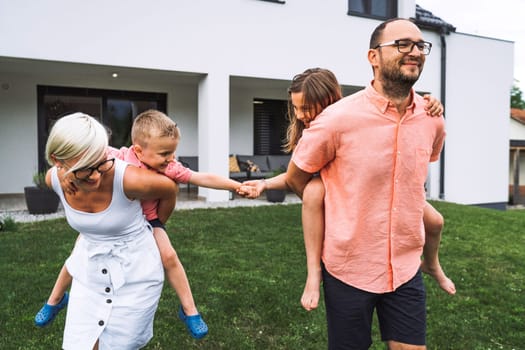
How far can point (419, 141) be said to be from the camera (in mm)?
2010

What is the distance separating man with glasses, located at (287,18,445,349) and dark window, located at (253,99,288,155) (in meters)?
12.0

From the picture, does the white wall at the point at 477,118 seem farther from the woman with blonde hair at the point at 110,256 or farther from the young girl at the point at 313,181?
the woman with blonde hair at the point at 110,256

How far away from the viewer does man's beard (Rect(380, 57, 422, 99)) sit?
189 cm

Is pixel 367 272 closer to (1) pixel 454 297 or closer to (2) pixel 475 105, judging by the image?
(1) pixel 454 297

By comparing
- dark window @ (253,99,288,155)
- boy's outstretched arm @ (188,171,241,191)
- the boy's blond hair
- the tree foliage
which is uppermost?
the tree foliage

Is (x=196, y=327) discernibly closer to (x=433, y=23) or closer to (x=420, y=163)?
(x=420, y=163)

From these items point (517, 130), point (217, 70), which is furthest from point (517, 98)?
point (217, 70)

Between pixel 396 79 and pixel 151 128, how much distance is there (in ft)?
3.64

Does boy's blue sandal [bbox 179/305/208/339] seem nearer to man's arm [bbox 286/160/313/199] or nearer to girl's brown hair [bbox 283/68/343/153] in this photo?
man's arm [bbox 286/160/313/199]

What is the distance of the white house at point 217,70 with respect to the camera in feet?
29.5

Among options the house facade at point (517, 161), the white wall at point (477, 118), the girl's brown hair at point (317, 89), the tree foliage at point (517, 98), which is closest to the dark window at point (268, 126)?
the white wall at point (477, 118)

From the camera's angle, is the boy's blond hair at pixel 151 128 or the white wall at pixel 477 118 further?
the white wall at pixel 477 118

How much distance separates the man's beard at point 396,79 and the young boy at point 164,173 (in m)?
0.99

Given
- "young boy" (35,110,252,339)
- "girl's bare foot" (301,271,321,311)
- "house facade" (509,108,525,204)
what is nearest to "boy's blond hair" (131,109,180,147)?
"young boy" (35,110,252,339)
